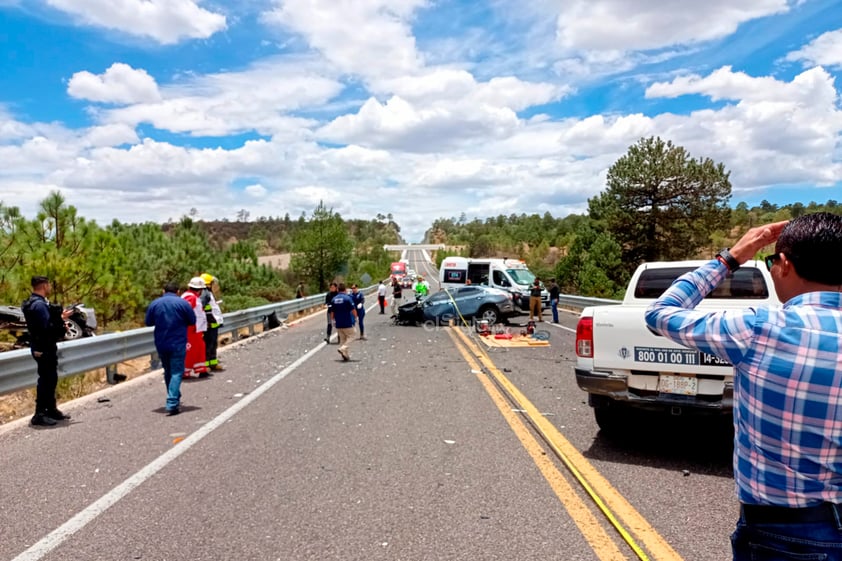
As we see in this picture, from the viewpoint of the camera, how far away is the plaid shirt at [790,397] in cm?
186

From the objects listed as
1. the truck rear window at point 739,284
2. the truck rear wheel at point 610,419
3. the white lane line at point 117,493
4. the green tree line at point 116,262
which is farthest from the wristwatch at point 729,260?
the green tree line at point 116,262

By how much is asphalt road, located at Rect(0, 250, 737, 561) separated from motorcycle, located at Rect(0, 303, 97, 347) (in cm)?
616

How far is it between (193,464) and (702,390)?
4.50 m

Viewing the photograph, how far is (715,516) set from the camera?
4.42m

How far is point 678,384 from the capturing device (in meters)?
5.72

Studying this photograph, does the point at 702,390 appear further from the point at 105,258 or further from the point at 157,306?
the point at 105,258

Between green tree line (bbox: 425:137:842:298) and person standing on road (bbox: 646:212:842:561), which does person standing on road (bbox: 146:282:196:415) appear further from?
green tree line (bbox: 425:137:842:298)

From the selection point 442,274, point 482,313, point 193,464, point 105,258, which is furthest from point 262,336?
point 193,464

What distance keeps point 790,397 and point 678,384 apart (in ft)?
13.3

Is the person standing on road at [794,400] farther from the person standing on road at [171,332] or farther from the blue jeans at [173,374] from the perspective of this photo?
the person standing on road at [171,332]

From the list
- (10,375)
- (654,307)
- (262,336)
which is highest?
(654,307)

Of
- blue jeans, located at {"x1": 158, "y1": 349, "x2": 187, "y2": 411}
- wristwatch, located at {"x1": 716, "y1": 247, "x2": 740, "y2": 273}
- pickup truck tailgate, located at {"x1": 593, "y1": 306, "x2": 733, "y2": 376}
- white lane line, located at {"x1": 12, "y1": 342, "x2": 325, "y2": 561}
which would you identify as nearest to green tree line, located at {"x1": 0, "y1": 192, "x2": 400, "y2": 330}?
blue jeans, located at {"x1": 158, "y1": 349, "x2": 187, "y2": 411}

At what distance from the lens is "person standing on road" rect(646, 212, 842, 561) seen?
1857 millimetres

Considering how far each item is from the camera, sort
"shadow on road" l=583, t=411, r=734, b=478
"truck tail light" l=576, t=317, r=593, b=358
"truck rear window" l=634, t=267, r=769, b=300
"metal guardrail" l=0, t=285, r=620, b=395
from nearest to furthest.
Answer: "shadow on road" l=583, t=411, r=734, b=478 < "truck tail light" l=576, t=317, r=593, b=358 < "truck rear window" l=634, t=267, r=769, b=300 < "metal guardrail" l=0, t=285, r=620, b=395
